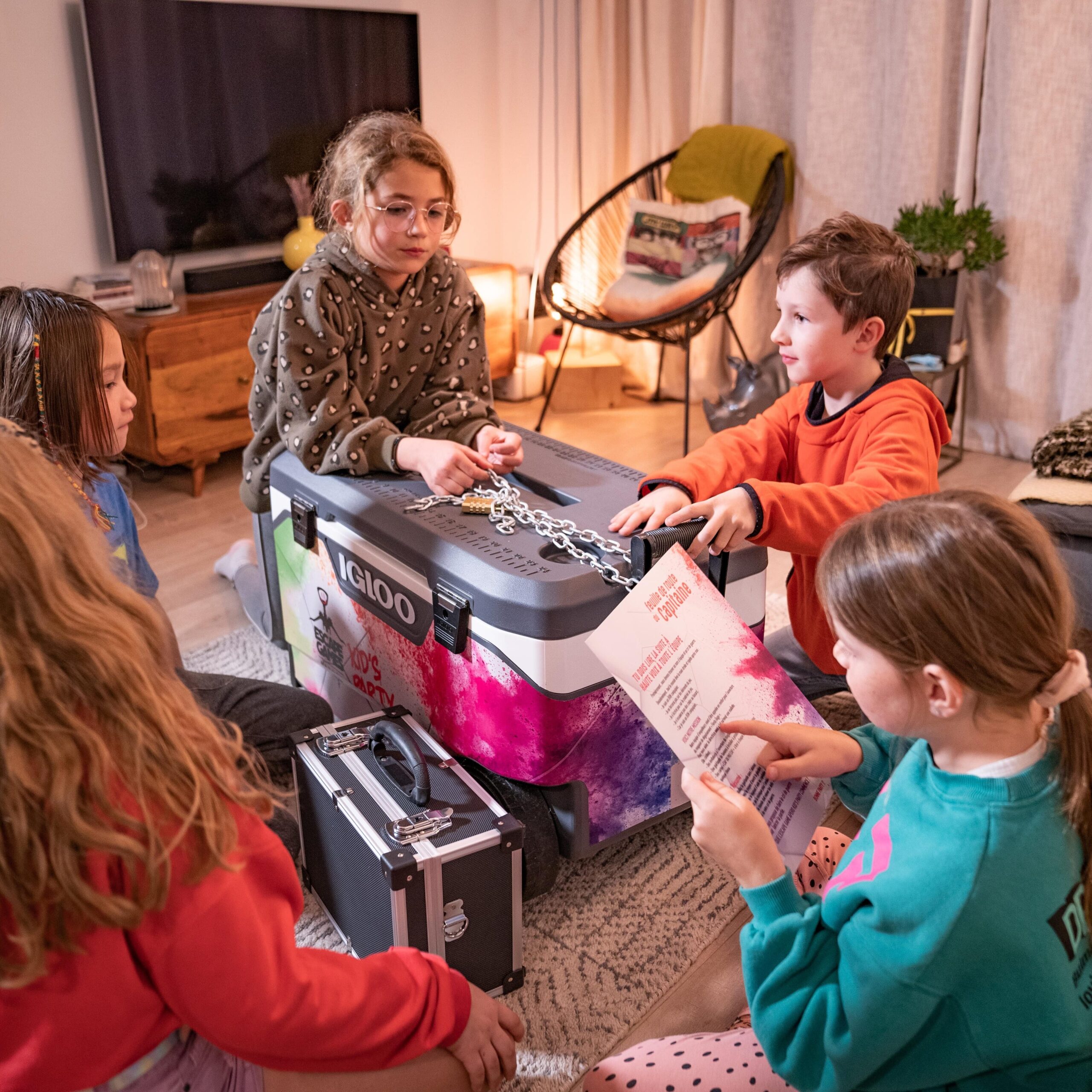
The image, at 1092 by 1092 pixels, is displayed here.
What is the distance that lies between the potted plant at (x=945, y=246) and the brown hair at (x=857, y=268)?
149cm

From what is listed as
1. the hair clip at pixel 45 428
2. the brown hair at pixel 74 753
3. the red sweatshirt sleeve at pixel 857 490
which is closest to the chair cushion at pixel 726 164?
the red sweatshirt sleeve at pixel 857 490

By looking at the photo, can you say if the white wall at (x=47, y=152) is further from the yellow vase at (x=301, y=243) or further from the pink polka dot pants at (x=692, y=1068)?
the pink polka dot pants at (x=692, y=1068)

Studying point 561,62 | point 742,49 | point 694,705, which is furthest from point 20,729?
point 561,62

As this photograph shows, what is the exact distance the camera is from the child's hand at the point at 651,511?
4.21ft

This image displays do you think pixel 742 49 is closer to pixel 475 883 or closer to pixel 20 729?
pixel 475 883

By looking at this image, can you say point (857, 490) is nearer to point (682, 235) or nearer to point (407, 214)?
point (407, 214)

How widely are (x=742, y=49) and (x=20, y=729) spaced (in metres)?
3.20

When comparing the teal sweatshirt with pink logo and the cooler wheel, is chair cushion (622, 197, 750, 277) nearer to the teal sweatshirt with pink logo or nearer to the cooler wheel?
the cooler wheel

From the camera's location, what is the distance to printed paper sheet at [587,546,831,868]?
924mm

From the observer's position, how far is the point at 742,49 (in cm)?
321

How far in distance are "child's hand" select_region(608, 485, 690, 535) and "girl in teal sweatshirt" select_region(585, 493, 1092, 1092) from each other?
1.57 ft

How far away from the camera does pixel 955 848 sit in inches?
28.5

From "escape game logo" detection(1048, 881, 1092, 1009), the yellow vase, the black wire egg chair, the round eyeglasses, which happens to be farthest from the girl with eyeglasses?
the yellow vase

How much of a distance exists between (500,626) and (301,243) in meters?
2.22
